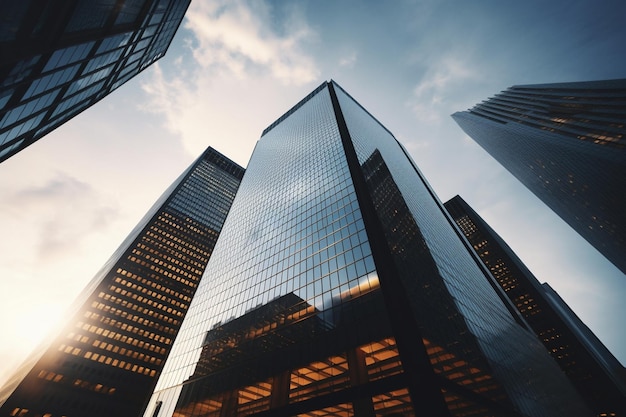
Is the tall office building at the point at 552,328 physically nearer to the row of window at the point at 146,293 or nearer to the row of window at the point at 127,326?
the row of window at the point at 146,293

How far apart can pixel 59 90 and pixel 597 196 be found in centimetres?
10151

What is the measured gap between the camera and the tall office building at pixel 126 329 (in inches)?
3209

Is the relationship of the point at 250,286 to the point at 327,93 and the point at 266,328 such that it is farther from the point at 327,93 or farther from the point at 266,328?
the point at 327,93

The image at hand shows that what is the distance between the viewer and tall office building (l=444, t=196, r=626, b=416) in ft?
335

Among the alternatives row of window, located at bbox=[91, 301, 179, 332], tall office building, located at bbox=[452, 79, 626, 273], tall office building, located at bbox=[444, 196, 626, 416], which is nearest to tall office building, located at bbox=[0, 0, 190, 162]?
tall office building, located at bbox=[452, 79, 626, 273]

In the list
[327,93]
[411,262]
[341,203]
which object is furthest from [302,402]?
[327,93]

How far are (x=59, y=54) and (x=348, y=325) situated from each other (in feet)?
101

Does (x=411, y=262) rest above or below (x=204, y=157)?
below

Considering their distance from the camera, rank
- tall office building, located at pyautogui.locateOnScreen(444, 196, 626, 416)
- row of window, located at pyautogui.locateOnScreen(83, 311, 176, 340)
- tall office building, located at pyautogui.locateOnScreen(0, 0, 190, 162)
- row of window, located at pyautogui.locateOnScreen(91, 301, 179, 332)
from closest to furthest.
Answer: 1. tall office building, located at pyautogui.locateOnScreen(0, 0, 190, 162)
2. row of window, located at pyautogui.locateOnScreen(83, 311, 176, 340)
3. row of window, located at pyautogui.locateOnScreen(91, 301, 179, 332)
4. tall office building, located at pyautogui.locateOnScreen(444, 196, 626, 416)

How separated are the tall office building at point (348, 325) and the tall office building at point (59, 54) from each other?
29210 mm

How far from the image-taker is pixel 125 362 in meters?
95.4

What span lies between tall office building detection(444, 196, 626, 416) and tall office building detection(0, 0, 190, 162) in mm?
153418

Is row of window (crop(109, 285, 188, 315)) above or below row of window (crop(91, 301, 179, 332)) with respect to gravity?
above

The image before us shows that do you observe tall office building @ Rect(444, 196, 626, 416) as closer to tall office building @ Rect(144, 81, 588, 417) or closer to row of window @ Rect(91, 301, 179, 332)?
tall office building @ Rect(144, 81, 588, 417)
